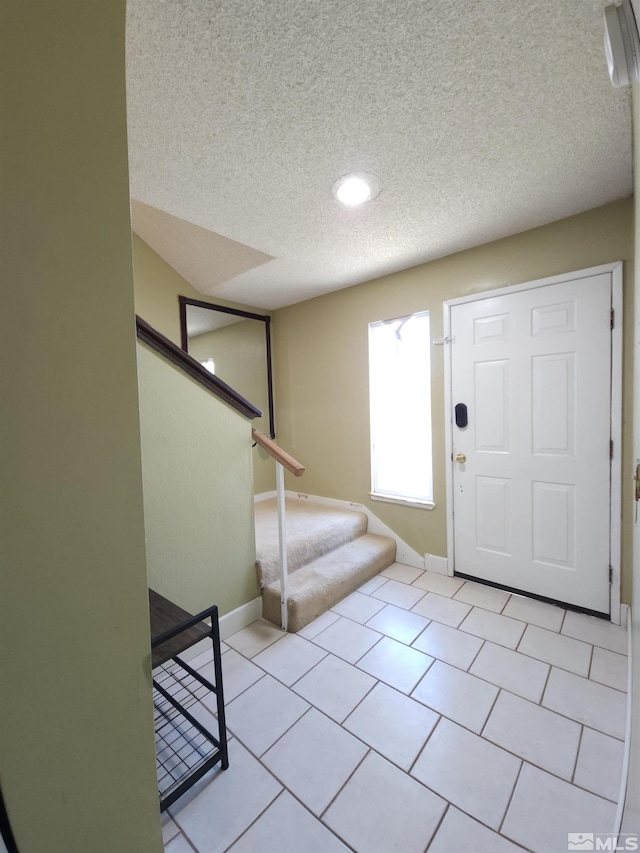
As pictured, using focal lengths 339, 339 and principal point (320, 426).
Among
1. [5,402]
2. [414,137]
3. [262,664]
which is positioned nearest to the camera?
[5,402]

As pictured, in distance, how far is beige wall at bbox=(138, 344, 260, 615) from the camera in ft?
5.13

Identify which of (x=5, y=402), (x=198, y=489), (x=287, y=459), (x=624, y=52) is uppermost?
(x=624, y=52)

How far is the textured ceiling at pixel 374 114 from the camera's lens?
926 millimetres

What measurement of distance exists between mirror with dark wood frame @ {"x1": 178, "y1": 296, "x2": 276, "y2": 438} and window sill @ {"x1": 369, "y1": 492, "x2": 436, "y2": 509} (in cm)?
128

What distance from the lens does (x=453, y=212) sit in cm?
183

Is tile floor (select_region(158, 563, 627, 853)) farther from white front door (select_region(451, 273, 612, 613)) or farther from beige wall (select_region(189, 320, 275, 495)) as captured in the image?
beige wall (select_region(189, 320, 275, 495))

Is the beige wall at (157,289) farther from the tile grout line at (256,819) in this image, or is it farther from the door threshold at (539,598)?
the door threshold at (539,598)

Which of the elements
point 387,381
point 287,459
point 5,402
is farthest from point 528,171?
point 5,402

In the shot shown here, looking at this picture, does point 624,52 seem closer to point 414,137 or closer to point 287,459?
point 414,137

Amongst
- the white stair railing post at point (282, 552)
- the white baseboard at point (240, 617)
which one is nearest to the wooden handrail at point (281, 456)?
the white stair railing post at point (282, 552)

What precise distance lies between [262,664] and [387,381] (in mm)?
2109

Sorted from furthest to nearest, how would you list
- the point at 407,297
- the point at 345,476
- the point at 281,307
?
the point at 281,307 < the point at 345,476 < the point at 407,297

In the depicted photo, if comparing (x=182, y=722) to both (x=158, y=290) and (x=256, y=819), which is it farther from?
(x=158, y=290)

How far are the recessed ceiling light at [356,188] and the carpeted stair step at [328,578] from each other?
2.14 m
